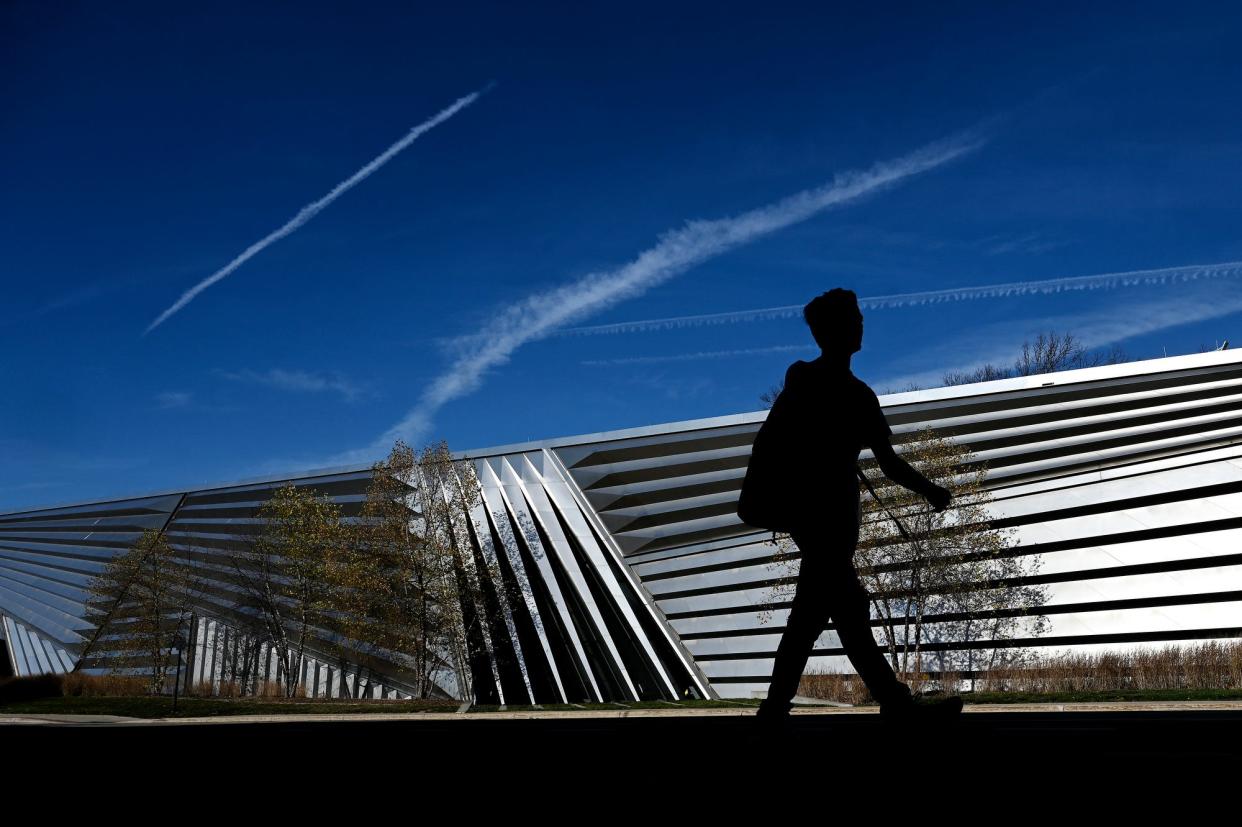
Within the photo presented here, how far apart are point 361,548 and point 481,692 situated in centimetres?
551

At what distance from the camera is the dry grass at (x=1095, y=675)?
1967 centimetres

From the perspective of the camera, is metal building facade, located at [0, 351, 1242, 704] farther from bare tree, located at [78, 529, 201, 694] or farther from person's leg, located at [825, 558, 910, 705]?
person's leg, located at [825, 558, 910, 705]

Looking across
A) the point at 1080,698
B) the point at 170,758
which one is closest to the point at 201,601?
the point at 1080,698

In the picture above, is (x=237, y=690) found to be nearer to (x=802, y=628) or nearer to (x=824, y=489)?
(x=802, y=628)

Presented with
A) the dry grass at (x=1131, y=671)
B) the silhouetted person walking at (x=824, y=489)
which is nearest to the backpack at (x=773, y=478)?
the silhouetted person walking at (x=824, y=489)

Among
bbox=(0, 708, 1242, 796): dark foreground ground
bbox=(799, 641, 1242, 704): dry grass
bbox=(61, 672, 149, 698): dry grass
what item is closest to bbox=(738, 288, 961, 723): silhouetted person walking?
bbox=(0, 708, 1242, 796): dark foreground ground

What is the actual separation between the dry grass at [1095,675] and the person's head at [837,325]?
54.9 feet

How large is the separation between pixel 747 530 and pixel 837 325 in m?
25.2

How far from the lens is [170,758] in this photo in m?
4.31

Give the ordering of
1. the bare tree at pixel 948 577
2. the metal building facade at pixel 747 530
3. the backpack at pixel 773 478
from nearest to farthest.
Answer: the backpack at pixel 773 478 → the metal building facade at pixel 747 530 → the bare tree at pixel 948 577

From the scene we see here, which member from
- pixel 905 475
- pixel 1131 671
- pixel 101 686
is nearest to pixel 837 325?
pixel 905 475

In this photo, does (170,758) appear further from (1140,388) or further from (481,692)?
(1140,388)

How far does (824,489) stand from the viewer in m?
4.47

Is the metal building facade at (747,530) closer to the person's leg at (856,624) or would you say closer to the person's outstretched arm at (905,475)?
the person's outstretched arm at (905,475)
